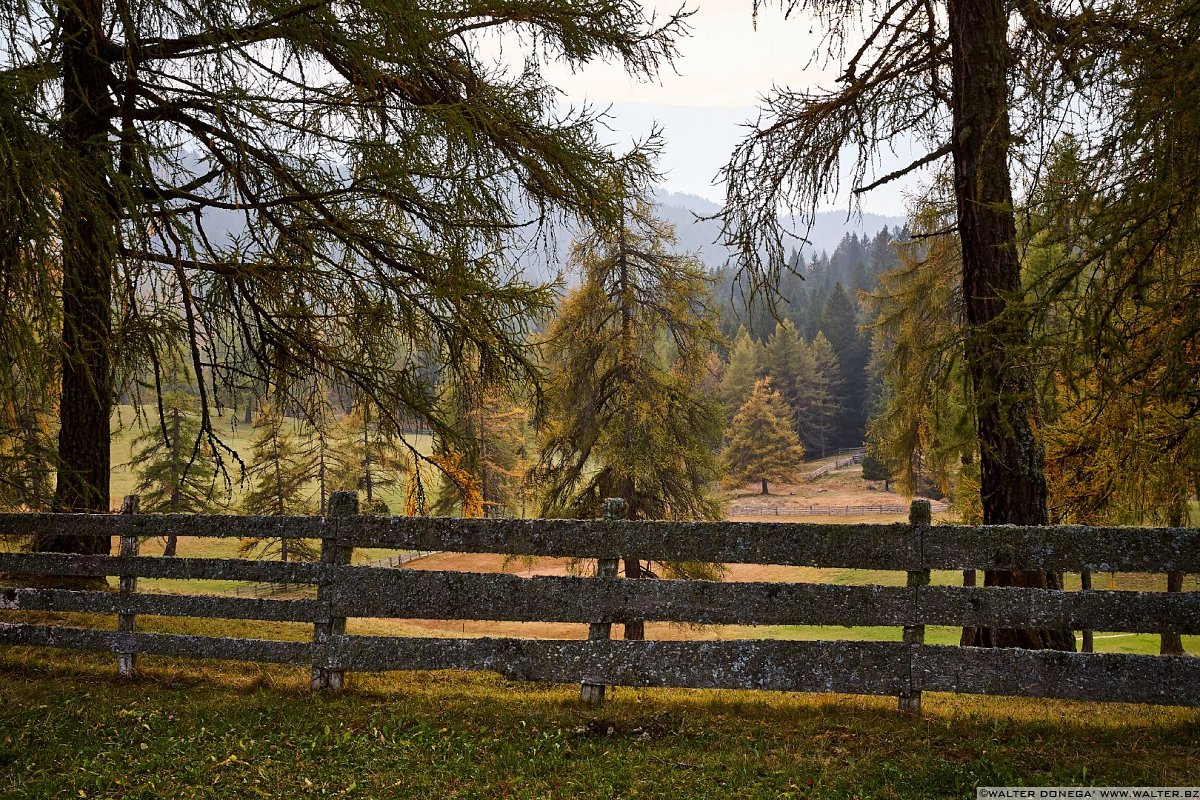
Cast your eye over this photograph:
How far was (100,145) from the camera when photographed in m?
6.36

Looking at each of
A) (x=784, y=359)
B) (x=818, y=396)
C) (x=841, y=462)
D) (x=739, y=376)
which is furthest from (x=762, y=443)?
A: (x=841, y=462)

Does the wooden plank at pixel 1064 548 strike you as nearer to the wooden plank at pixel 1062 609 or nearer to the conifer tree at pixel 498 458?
the wooden plank at pixel 1062 609

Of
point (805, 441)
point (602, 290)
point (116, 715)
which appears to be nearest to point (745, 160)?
point (116, 715)

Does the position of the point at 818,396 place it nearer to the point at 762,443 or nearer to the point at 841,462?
the point at 841,462

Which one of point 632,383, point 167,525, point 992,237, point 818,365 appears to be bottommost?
point 167,525

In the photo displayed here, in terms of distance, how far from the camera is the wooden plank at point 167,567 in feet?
22.7

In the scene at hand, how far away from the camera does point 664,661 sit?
6176mm

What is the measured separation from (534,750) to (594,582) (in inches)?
51.5

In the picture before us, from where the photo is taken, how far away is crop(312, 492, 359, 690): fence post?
Result: 6.68 metres

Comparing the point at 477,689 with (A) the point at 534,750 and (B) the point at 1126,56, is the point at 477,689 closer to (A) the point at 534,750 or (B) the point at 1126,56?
(A) the point at 534,750

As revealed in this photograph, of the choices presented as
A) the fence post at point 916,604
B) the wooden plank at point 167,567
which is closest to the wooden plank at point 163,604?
the wooden plank at point 167,567

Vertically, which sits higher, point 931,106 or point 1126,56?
point 931,106

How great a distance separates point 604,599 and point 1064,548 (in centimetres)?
328

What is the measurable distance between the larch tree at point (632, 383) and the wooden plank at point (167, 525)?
10.9 metres
